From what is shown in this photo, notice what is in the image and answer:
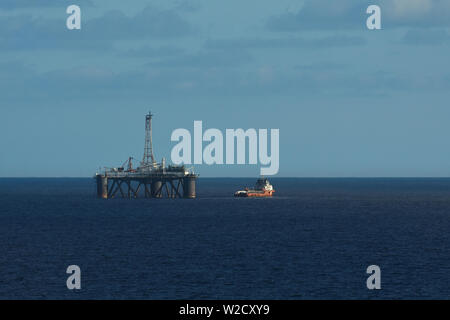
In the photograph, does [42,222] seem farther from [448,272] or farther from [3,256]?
[448,272]

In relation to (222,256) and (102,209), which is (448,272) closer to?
(222,256)

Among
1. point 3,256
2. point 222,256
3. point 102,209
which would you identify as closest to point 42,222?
point 102,209
